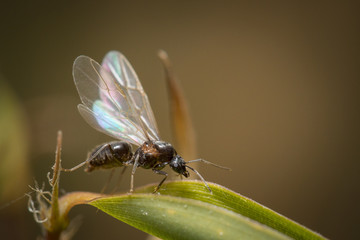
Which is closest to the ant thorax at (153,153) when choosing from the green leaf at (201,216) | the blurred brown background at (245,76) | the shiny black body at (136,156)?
the shiny black body at (136,156)

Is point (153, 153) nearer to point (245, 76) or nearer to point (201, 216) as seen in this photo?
point (201, 216)

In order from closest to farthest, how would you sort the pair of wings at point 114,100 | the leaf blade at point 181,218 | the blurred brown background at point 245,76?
the leaf blade at point 181,218
the pair of wings at point 114,100
the blurred brown background at point 245,76

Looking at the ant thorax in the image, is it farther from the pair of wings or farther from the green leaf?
the green leaf

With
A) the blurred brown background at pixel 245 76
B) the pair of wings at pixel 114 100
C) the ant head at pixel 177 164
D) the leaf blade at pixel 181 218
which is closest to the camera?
the leaf blade at pixel 181 218

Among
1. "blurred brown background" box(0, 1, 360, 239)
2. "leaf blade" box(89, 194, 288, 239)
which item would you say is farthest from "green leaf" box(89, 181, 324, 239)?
"blurred brown background" box(0, 1, 360, 239)

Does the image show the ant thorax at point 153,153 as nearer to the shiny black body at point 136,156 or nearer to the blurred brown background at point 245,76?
the shiny black body at point 136,156

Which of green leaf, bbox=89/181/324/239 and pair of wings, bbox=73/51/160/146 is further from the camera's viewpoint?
pair of wings, bbox=73/51/160/146
